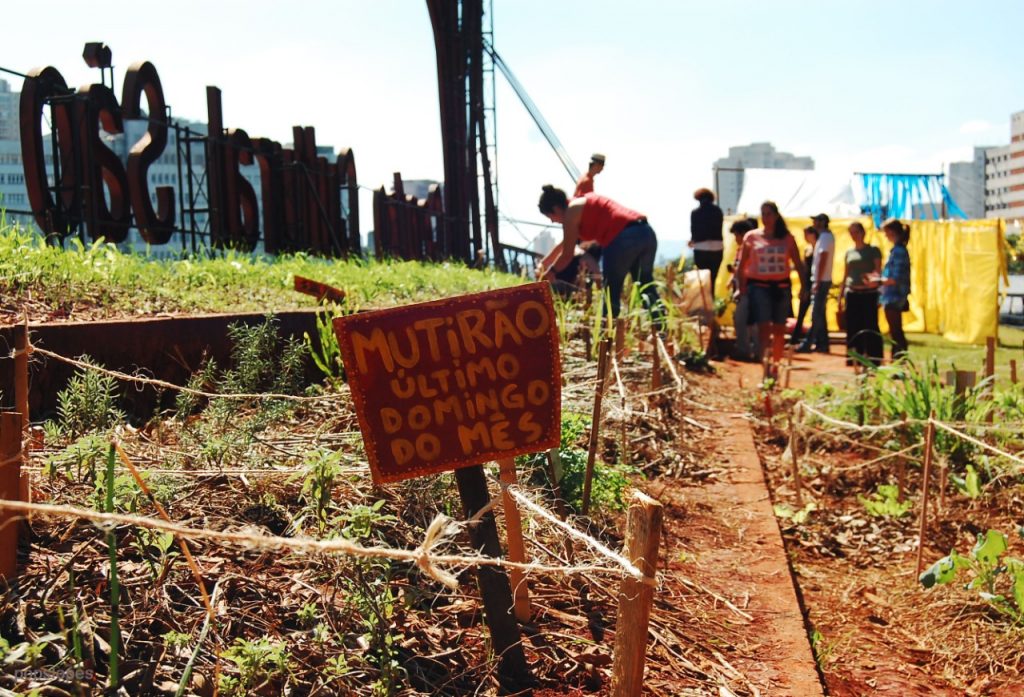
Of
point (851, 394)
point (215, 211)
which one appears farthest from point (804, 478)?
point (215, 211)

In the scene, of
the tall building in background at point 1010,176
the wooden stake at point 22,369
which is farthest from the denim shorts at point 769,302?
the tall building in background at point 1010,176

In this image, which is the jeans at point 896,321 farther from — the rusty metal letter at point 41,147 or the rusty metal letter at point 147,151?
the rusty metal letter at point 41,147

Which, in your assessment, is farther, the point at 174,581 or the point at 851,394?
the point at 851,394

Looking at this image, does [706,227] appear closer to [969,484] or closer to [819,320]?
[819,320]

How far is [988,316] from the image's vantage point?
45.5ft

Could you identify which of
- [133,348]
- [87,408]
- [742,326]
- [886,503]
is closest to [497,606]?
[87,408]

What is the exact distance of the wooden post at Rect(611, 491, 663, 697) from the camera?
1715mm

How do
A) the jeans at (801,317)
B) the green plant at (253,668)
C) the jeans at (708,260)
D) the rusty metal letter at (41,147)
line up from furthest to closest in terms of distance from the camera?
1. the jeans at (801,317)
2. the jeans at (708,260)
3. the rusty metal letter at (41,147)
4. the green plant at (253,668)

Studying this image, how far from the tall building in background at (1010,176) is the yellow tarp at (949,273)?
1648 cm

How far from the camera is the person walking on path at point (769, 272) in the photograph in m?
9.13

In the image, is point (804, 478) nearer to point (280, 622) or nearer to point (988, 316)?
point (280, 622)

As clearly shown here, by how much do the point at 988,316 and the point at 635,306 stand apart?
8.84 meters

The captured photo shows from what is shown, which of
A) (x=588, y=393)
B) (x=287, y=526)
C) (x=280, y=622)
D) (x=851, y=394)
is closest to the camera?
(x=280, y=622)

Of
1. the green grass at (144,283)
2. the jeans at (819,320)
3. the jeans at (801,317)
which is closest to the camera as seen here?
the green grass at (144,283)
